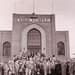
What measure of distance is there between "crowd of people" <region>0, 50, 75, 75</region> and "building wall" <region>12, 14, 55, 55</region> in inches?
16.3

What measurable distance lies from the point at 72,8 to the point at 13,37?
10.9 feet

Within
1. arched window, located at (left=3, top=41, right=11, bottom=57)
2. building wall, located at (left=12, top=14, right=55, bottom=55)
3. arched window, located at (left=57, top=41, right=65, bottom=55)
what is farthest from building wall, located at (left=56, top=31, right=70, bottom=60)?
arched window, located at (left=3, top=41, right=11, bottom=57)

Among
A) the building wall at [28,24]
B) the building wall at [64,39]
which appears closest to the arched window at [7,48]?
the building wall at [28,24]

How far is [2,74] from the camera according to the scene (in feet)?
26.4

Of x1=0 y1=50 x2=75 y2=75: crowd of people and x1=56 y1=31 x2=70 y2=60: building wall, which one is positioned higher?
x1=56 y1=31 x2=70 y2=60: building wall

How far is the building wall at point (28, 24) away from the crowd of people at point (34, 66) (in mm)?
414

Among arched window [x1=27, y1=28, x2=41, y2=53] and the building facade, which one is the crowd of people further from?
arched window [x1=27, y1=28, x2=41, y2=53]

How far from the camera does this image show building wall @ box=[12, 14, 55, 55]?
8.25 metres

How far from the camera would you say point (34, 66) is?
805cm

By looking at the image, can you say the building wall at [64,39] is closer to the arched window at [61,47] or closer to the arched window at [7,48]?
the arched window at [61,47]

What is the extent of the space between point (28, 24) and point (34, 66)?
2.04m

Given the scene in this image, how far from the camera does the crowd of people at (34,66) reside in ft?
26.3

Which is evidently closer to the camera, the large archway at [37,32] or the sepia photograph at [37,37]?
the sepia photograph at [37,37]

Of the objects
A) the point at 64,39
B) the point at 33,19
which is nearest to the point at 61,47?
the point at 64,39
